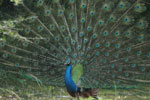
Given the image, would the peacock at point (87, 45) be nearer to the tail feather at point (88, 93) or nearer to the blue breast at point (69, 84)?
the blue breast at point (69, 84)

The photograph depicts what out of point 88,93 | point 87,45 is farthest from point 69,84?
point 87,45

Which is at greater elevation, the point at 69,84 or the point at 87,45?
the point at 87,45

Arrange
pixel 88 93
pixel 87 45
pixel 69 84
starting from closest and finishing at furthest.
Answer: pixel 88 93
pixel 69 84
pixel 87 45

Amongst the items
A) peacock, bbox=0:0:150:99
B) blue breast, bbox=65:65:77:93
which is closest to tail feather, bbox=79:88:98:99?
blue breast, bbox=65:65:77:93

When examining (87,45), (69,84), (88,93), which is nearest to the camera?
(88,93)

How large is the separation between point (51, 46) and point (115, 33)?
135 cm

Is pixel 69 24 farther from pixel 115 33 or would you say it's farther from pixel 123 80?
pixel 123 80

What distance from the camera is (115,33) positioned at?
5.56m

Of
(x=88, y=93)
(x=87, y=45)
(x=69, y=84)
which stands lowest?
(x=88, y=93)

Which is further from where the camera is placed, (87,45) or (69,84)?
(87,45)

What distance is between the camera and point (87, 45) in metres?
5.60

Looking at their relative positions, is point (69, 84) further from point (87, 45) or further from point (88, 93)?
point (87, 45)

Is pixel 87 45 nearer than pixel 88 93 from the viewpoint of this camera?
No

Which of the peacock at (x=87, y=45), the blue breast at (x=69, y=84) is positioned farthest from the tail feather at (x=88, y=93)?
the peacock at (x=87, y=45)
